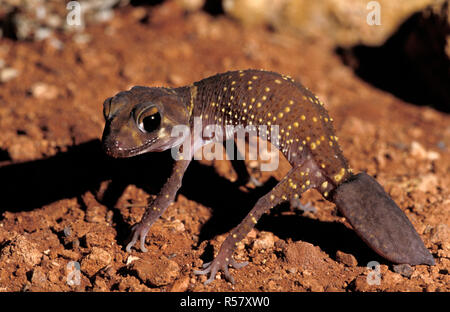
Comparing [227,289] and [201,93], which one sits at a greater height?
[201,93]

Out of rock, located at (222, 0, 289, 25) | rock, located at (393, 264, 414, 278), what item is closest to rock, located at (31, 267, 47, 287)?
rock, located at (393, 264, 414, 278)

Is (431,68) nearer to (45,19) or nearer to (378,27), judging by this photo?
(378,27)

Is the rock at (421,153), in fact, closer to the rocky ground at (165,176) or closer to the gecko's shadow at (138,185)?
the rocky ground at (165,176)

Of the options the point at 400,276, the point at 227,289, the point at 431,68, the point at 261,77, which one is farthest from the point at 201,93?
the point at 431,68

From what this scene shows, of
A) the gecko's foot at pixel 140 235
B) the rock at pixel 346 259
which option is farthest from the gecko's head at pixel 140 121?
the rock at pixel 346 259

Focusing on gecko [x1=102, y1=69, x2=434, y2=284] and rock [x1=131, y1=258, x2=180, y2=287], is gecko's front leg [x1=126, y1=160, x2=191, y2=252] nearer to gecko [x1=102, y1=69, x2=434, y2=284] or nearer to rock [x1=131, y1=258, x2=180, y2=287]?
gecko [x1=102, y1=69, x2=434, y2=284]
